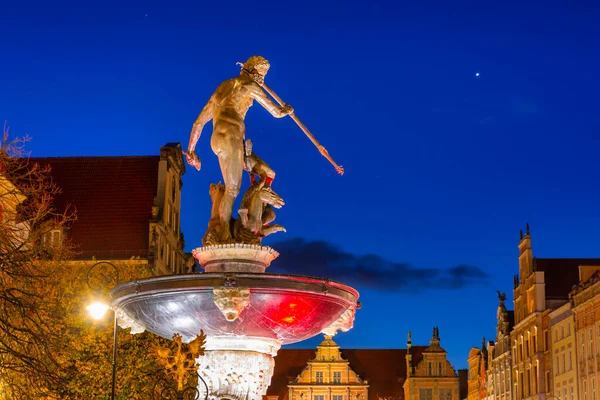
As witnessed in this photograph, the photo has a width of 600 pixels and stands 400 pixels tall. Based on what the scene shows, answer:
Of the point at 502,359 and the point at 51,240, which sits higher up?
the point at 51,240

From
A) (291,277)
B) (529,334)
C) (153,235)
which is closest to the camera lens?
(291,277)

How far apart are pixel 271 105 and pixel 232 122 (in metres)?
0.52

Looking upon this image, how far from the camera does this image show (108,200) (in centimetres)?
4297

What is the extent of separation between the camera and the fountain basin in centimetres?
1059

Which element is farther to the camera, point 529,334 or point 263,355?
point 529,334

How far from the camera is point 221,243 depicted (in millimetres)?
11680

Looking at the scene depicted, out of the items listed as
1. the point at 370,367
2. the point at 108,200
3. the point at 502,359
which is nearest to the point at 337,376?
the point at 370,367

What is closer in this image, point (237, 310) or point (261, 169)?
point (237, 310)

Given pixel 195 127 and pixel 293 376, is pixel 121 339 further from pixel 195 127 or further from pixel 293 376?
pixel 293 376

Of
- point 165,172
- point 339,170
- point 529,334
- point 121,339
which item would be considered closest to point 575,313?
point 529,334

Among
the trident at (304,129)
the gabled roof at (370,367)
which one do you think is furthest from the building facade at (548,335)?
the trident at (304,129)

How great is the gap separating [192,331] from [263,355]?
0.87m

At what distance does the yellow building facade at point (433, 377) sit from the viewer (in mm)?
68688

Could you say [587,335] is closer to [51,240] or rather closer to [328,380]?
[51,240]
